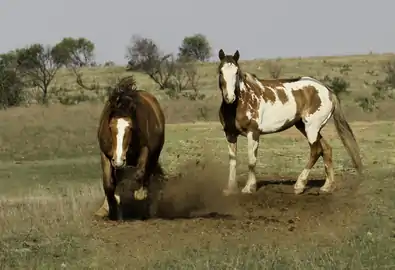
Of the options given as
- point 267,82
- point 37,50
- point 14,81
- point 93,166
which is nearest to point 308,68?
point 37,50

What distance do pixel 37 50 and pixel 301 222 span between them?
63137 millimetres

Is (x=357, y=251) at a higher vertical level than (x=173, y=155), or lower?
higher

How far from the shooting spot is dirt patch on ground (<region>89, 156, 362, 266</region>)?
9.55m

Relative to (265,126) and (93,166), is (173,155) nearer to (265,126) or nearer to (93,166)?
(93,166)

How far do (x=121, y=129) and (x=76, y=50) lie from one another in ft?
286

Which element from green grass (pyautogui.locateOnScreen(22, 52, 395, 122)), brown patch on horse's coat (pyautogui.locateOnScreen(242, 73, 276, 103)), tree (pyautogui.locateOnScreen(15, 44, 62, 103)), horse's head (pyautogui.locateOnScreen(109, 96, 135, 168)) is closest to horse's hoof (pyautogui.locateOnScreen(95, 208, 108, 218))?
horse's head (pyautogui.locateOnScreen(109, 96, 135, 168))

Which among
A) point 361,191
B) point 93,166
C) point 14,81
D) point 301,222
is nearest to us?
point 301,222

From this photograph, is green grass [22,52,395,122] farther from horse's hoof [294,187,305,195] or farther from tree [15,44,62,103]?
horse's hoof [294,187,305,195]

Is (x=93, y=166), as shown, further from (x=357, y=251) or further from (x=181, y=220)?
(x=357, y=251)

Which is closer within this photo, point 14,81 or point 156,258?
point 156,258

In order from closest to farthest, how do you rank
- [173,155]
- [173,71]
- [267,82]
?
[267,82], [173,155], [173,71]

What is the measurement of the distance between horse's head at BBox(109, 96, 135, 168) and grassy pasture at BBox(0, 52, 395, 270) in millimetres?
925

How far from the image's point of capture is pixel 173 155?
21734mm

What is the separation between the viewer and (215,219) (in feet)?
36.9
